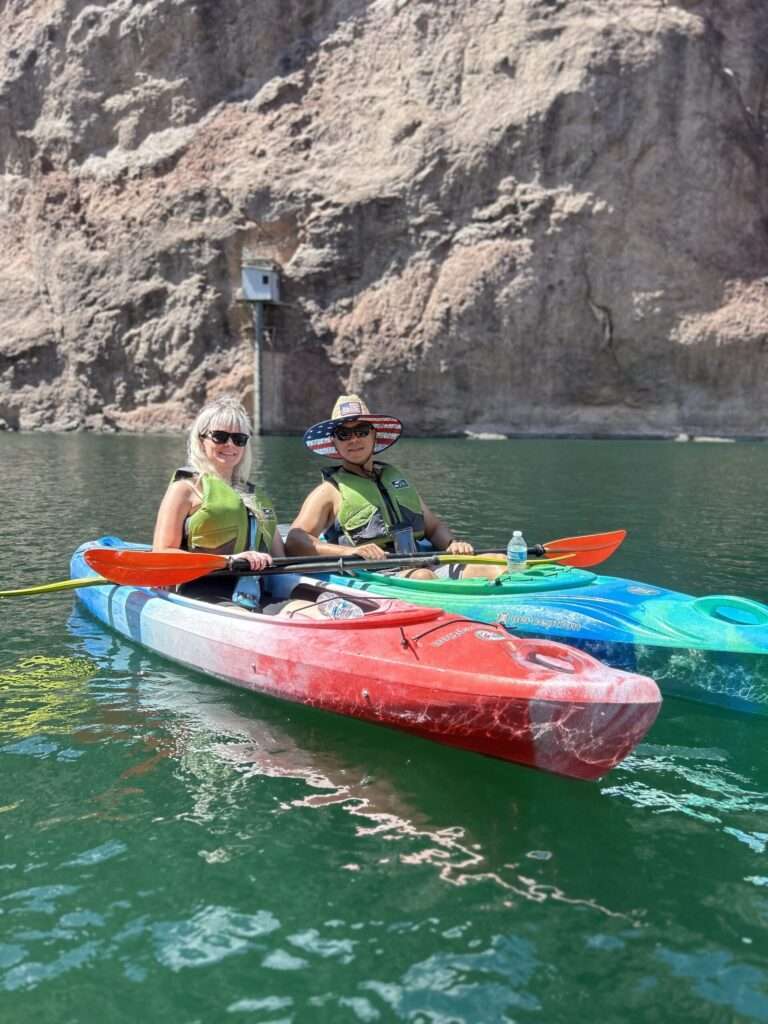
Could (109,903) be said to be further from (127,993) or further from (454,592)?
(454,592)

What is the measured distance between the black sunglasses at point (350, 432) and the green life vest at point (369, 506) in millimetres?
298

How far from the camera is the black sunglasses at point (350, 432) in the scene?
672 centimetres

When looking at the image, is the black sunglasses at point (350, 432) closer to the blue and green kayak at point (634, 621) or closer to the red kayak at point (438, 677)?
the blue and green kayak at point (634, 621)

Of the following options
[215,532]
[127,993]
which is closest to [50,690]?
[215,532]

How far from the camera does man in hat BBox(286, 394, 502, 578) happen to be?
662 centimetres

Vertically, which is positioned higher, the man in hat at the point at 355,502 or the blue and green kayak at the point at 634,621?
the man in hat at the point at 355,502

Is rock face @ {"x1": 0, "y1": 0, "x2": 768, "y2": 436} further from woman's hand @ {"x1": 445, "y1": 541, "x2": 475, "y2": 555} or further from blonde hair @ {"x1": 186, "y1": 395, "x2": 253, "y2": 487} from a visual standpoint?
blonde hair @ {"x1": 186, "y1": 395, "x2": 253, "y2": 487}

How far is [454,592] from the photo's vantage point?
6.08m

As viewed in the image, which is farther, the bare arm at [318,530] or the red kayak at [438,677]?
the bare arm at [318,530]

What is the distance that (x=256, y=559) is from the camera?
18.1ft

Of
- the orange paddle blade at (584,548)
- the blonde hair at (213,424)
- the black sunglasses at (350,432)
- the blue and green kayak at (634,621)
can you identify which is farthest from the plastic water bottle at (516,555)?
the blonde hair at (213,424)

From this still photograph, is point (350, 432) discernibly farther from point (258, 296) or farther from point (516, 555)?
point (258, 296)

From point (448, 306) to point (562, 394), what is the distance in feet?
21.4

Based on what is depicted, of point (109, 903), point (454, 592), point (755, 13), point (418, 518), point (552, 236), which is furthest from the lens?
point (755, 13)
